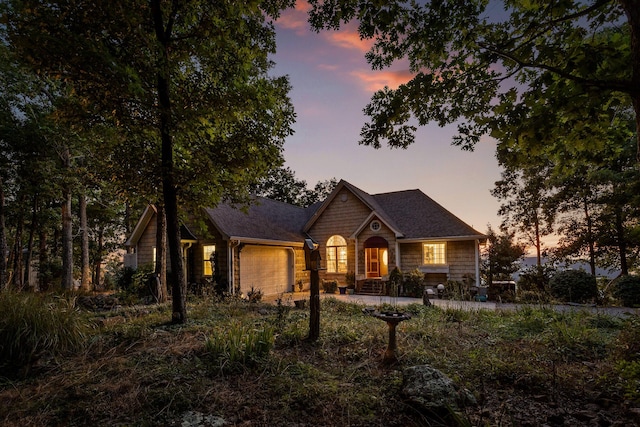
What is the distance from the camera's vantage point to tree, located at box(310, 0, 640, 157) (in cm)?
348

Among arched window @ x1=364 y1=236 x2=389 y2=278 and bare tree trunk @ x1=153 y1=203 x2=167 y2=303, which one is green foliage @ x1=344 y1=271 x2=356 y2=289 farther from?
bare tree trunk @ x1=153 y1=203 x2=167 y2=303

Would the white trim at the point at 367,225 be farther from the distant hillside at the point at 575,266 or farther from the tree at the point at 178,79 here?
the tree at the point at 178,79

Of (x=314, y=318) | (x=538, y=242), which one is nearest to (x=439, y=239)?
(x=538, y=242)

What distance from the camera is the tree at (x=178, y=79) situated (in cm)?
531

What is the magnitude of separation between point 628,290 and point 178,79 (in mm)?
15333

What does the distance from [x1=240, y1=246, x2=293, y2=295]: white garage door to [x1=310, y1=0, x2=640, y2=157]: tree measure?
11886 mm

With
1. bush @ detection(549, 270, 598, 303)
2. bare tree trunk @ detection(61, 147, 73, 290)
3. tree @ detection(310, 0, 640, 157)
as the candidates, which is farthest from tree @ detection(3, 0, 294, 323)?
bush @ detection(549, 270, 598, 303)

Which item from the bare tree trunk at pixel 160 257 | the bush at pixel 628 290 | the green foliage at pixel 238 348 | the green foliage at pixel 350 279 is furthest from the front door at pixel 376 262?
the green foliage at pixel 238 348

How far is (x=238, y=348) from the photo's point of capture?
439 centimetres

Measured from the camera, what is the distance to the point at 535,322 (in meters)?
6.67

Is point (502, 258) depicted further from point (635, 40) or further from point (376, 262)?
point (635, 40)

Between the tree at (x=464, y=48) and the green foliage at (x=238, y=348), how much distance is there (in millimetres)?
3405

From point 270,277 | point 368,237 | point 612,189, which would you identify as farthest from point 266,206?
point 612,189

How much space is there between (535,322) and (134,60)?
10090 millimetres
